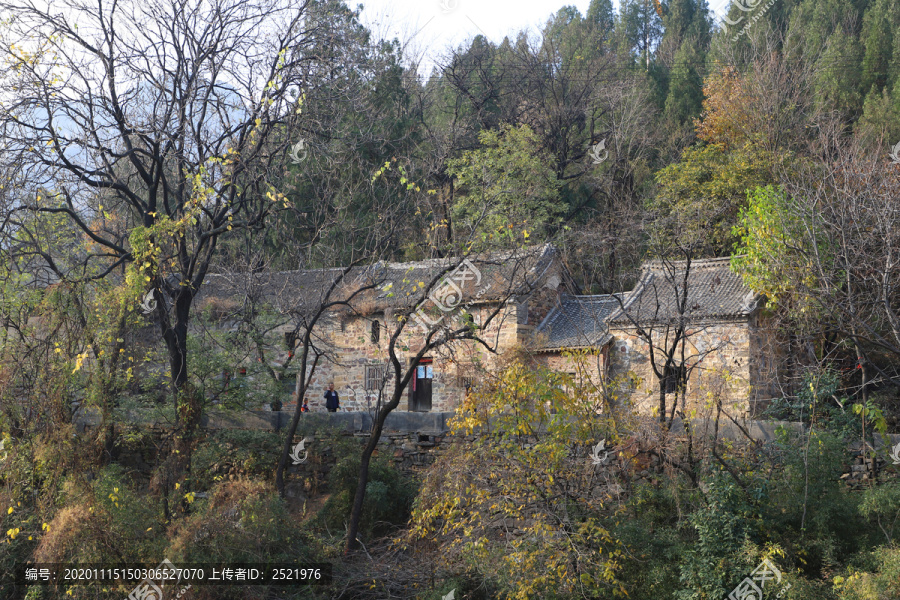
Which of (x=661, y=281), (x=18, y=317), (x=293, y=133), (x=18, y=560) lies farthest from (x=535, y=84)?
(x=18, y=560)

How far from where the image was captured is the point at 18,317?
10.9m

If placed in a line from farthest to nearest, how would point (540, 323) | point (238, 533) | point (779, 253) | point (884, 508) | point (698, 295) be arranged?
1. point (540, 323)
2. point (698, 295)
3. point (779, 253)
4. point (238, 533)
5. point (884, 508)

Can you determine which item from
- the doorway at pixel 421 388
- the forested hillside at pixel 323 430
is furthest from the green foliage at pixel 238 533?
the doorway at pixel 421 388

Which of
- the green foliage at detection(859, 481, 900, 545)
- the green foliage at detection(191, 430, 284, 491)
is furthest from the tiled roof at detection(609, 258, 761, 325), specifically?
the green foliage at detection(191, 430, 284, 491)

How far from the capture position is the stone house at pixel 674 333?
16.1 meters

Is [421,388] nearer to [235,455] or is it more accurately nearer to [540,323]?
[540,323]

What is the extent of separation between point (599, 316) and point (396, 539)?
10.2 metres

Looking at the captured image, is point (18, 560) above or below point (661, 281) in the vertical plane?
below

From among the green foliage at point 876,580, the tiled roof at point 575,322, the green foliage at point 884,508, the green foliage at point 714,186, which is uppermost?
the green foliage at point 714,186

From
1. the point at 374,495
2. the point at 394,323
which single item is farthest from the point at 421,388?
the point at 374,495

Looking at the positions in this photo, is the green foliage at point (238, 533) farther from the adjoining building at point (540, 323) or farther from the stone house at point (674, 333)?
the stone house at point (674, 333)

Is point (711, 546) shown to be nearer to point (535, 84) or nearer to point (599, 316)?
point (599, 316)

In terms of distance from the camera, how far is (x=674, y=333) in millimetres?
16312

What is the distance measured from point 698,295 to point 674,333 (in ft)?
6.60
